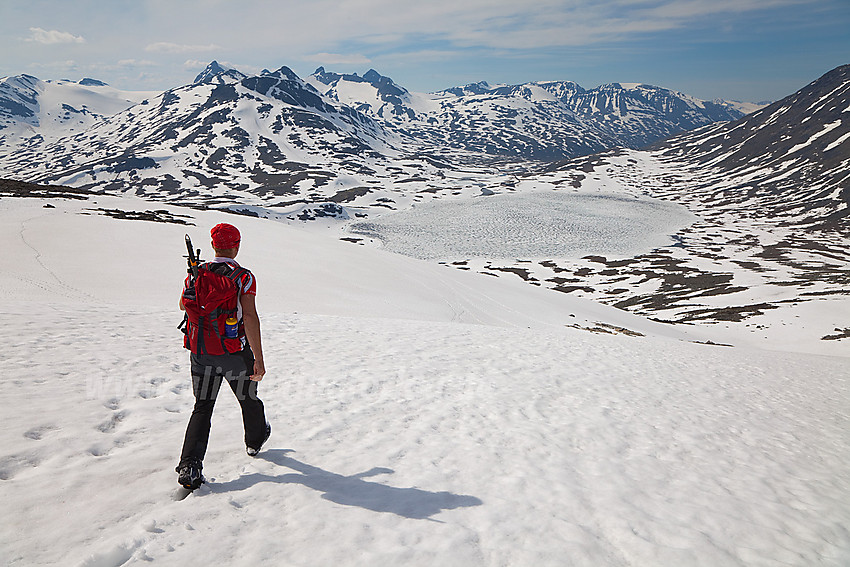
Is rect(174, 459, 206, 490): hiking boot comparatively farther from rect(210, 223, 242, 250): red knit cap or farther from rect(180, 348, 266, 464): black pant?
rect(210, 223, 242, 250): red knit cap

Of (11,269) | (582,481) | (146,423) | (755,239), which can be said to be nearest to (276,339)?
(146,423)

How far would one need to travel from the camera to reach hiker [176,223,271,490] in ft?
16.6

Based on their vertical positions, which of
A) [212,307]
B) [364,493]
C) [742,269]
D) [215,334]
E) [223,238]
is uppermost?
[223,238]

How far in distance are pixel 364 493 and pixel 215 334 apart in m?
2.67

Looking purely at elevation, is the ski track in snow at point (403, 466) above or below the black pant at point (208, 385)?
below

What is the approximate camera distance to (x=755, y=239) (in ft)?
403

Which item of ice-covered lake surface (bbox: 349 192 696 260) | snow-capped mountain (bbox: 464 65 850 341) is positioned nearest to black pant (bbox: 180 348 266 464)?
snow-capped mountain (bbox: 464 65 850 341)

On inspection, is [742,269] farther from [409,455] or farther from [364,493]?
[364,493]

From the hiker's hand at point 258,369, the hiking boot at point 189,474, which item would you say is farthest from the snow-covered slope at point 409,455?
the hiker's hand at point 258,369

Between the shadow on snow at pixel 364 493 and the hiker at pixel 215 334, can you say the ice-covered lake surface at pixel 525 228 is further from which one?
the hiker at pixel 215 334

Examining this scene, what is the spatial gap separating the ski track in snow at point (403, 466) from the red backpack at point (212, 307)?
5.52ft

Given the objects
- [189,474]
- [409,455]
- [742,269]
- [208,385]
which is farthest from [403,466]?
[742,269]

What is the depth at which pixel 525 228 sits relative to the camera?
125m

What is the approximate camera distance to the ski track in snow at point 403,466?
14.8 ft
